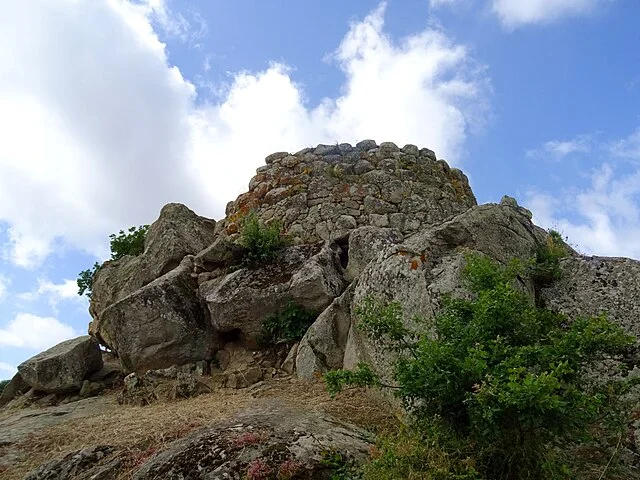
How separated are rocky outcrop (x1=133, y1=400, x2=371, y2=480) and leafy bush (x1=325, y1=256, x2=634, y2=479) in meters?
0.47

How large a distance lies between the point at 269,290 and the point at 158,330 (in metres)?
1.86

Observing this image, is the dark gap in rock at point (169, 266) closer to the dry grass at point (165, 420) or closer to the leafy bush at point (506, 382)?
the dry grass at point (165, 420)

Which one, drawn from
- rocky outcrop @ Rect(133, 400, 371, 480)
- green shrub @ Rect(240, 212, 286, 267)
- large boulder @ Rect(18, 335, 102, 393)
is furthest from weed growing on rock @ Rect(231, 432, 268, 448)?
large boulder @ Rect(18, 335, 102, 393)

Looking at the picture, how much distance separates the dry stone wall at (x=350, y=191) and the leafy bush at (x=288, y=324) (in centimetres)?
160

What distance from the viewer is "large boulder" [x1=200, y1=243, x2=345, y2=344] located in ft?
26.7

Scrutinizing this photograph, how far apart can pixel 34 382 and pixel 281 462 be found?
21.9 ft

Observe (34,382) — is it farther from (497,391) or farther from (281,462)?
(497,391)

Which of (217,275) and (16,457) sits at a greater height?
(217,275)

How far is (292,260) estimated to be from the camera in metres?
8.88

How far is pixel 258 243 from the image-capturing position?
355 inches

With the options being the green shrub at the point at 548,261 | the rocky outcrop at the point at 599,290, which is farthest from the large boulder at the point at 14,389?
the rocky outcrop at the point at 599,290

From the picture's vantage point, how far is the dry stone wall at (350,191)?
962 centimetres

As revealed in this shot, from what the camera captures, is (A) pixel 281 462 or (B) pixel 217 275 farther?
(B) pixel 217 275

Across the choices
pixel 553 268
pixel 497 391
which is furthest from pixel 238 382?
pixel 497 391
